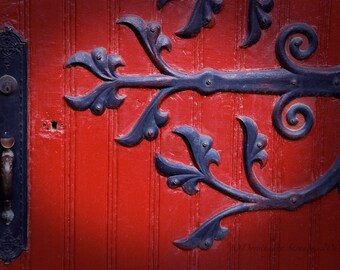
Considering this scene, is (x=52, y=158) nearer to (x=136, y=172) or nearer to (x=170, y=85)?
(x=136, y=172)

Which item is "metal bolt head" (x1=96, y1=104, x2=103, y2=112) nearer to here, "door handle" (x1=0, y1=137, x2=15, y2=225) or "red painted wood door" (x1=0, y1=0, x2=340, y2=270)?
"red painted wood door" (x1=0, y1=0, x2=340, y2=270)

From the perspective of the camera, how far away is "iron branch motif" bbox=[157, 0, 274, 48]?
4.18 ft

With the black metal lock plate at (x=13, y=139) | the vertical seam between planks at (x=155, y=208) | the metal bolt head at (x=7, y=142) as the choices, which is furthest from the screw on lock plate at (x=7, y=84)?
the vertical seam between planks at (x=155, y=208)

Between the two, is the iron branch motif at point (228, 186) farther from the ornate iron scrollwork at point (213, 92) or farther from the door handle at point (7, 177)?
the door handle at point (7, 177)

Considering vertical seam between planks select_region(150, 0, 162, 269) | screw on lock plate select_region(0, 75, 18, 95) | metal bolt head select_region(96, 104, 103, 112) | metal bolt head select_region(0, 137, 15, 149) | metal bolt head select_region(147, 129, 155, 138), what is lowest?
vertical seam between planks select_region(150, 0, 162, 269)

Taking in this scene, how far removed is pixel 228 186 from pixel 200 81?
0.84 feet

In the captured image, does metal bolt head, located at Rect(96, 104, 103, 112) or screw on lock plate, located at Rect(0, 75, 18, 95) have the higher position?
screw on lock plate, located at Rect(0, 75, 18, 95)

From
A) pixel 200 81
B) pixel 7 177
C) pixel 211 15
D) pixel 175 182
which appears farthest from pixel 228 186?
pixel 7 177

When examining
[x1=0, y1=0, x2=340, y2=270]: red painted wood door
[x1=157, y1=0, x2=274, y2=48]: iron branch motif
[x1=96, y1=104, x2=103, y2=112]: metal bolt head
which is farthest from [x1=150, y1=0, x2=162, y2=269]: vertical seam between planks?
[x1=157, y1=0, x2=274, y2=48]: iron branch motif

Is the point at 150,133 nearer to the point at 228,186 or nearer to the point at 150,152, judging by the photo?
the point at 150,152

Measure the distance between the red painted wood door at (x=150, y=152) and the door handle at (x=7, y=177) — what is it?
0.17 ft

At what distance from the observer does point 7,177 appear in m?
1.23

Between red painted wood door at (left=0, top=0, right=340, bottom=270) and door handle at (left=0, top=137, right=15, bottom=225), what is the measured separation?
0.05 m

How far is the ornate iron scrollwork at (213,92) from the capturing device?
4.19ft
